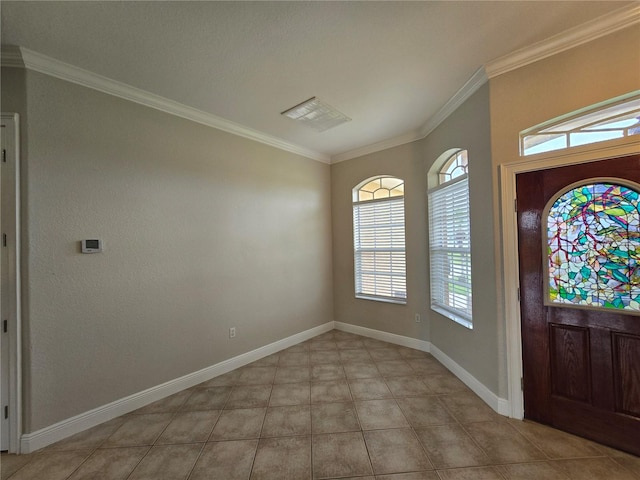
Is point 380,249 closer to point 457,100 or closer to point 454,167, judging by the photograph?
point 454,167

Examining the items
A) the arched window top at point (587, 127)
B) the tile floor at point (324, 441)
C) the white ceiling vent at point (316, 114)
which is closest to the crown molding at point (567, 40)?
the arched window top at point (587, 127)

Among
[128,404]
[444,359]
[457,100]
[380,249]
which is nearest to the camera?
[128,404]

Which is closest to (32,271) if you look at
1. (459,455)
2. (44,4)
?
(44,4)

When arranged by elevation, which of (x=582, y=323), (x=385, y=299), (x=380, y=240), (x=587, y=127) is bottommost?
(x=385, y=299)

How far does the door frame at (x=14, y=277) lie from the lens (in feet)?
6.03

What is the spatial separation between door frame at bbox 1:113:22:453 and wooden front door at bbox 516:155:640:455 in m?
3.79

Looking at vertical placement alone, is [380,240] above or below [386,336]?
above

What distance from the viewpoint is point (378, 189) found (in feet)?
13.4

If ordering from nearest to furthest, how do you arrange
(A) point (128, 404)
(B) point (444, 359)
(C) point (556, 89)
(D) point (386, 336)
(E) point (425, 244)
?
A: (C) point (556, 89) → (A) point (128, 404) → (B) point (444, 359) → (E) point (425, 244) → (D) point (386, 336)

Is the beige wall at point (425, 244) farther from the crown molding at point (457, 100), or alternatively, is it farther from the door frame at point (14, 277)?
the door frame at point (14, 277)

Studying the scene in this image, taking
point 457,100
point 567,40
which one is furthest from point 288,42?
point 567,40

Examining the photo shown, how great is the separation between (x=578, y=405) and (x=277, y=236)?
3.29 m

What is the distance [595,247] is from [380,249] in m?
2.41

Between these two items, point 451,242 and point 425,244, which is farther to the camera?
point 425,244
